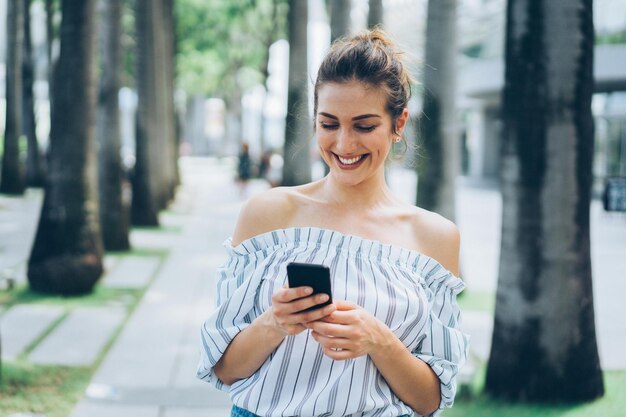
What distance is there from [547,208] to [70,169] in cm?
563

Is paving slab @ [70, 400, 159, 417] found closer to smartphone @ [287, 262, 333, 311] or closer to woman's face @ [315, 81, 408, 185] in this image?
woman's face @ [315, 81, 408, 185]

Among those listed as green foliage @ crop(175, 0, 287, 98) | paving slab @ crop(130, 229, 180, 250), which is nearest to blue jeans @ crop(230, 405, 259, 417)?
paving slab @ crop(130, 229, 180, 250)

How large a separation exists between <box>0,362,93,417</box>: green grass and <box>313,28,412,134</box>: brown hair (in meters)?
3.79

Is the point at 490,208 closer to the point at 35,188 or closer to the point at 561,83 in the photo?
the point at 35,188

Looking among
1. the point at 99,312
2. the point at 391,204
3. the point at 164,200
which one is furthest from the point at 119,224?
the point at 391,204

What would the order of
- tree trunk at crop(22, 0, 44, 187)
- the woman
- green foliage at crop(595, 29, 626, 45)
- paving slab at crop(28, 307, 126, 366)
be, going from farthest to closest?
1. green foliage at crop(595, 29, 626, 45)
2. tree trunk at crop(22, 0, 44, 187)
3. paving slab at crop(28, 307, 126, 366)
4. the woman

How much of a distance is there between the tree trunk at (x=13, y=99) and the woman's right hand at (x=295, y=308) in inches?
785

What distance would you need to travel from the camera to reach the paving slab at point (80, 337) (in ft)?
21.4

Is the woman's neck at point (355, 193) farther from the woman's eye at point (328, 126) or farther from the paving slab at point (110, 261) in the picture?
the paving slab at point (110, 261)

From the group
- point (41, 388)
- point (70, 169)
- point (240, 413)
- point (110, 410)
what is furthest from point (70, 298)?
point (240, 413)

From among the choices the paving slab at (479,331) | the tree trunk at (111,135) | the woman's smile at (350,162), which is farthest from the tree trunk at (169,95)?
the woman's smile at (350,162)

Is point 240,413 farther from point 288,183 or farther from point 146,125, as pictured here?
point 288,183

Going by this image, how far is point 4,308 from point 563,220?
18.7 ft

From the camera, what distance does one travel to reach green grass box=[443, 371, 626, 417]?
523cm
